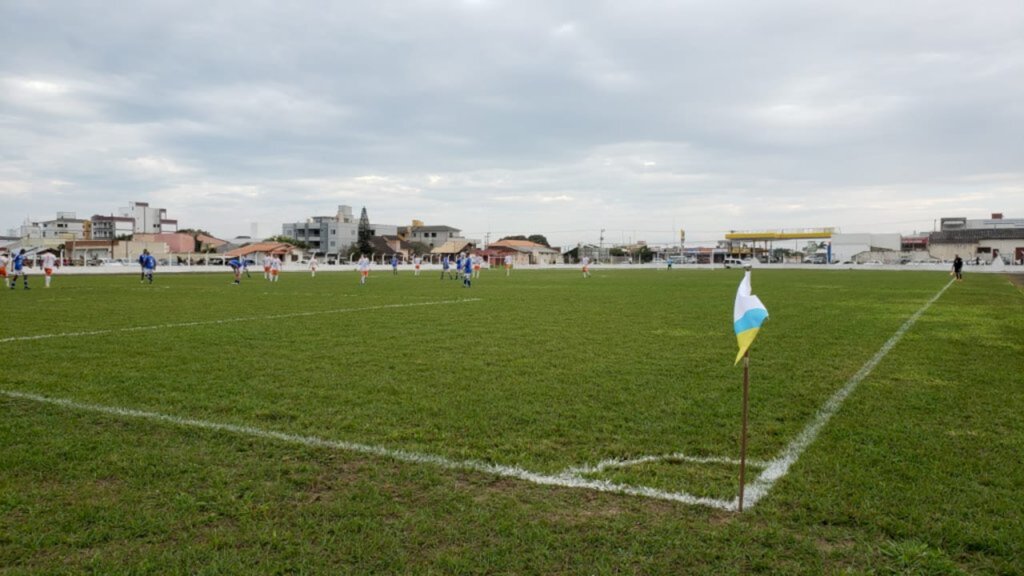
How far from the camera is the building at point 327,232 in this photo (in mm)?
129625

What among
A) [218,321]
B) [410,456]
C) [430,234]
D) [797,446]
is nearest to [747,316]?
[797,446]

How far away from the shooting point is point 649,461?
15.9 feet

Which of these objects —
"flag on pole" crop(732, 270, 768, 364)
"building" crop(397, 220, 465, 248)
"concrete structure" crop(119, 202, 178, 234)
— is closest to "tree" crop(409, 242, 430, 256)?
"building" crop(397, 220, 465, 248)

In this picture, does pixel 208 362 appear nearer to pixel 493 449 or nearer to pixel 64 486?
pixel 64 486

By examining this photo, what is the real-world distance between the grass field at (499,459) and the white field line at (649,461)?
0.09ft

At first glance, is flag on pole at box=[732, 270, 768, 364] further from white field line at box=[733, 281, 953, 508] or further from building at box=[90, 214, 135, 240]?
building at box=[90, 214, 135, 240]

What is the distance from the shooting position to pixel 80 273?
47.7 m

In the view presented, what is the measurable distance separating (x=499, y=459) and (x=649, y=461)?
1.12 m

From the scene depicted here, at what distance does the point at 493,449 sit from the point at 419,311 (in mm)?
12420

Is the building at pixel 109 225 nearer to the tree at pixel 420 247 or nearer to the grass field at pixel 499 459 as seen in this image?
the tree at pixel 420 247

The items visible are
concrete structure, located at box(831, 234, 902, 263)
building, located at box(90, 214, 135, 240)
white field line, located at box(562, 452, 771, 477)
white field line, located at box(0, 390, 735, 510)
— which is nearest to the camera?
white field line, located at box(0, 390, 735, 510)

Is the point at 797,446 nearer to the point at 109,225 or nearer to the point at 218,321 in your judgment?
the point at 218,321

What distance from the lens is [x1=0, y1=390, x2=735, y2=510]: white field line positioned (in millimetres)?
4223

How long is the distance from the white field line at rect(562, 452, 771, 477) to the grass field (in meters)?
→ 0.03
